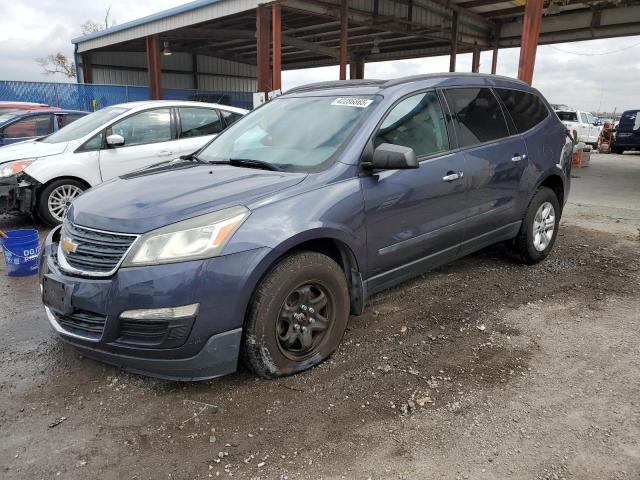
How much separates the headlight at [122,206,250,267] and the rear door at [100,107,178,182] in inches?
173

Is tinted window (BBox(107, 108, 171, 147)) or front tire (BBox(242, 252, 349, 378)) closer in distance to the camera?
front tire (BBox(242, 252, 349, 378))

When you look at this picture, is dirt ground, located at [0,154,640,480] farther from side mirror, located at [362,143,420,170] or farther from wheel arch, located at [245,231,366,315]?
side mirror, located at [362,143,420,170]

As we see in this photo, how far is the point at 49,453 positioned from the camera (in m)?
2.30

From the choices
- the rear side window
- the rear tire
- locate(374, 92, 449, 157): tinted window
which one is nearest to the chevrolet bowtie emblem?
locate(374, 92, 449, 157): tinted window

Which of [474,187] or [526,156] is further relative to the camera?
[526,156]

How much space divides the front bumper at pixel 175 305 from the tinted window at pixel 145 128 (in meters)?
4.62

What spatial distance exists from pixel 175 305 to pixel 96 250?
1.89 feet

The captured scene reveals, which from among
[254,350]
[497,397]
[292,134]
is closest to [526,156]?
[292,134]

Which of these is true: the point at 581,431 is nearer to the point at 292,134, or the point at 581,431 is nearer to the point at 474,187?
the point at 474,187

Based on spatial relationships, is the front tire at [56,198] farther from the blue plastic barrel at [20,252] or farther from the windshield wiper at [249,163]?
the windshield wiper at [249,163]

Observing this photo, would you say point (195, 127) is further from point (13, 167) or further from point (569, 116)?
point (569, 116)

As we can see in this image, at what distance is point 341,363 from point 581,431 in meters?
1.33

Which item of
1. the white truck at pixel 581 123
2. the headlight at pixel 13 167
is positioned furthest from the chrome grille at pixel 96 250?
the white truck at pixel 581 123

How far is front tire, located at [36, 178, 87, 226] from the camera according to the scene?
20.6 feet
